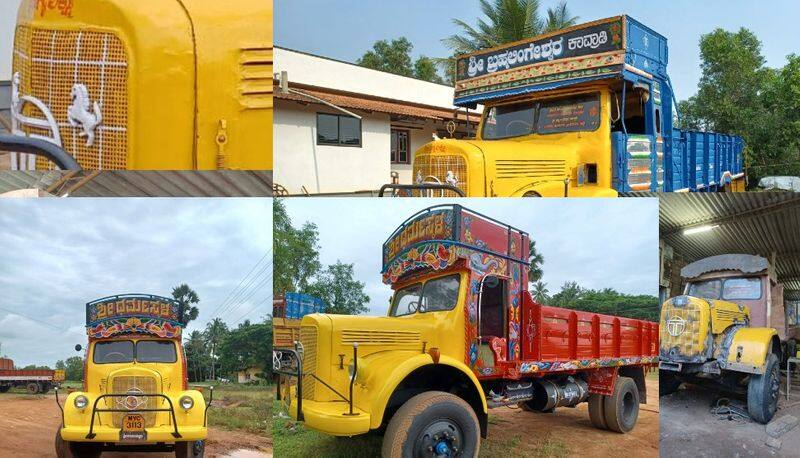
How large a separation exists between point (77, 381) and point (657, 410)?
10.2ft

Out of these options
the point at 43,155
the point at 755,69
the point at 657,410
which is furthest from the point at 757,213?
the point at 755,69

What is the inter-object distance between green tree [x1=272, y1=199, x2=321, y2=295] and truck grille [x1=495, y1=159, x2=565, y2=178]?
2.73 m

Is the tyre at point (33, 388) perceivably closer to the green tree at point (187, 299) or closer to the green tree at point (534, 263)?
the green tree at point (187, 299)

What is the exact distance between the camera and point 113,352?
3.63 metres

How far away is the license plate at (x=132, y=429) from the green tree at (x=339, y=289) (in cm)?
102

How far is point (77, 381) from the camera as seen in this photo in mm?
3436

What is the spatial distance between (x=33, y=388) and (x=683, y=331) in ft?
11.9

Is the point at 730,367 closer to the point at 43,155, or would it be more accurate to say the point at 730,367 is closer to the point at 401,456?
the point at 401,456

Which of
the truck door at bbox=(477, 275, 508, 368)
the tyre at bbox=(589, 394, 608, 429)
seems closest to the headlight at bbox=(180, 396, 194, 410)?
the truck door at bbox=(477, 275, 508, 368)

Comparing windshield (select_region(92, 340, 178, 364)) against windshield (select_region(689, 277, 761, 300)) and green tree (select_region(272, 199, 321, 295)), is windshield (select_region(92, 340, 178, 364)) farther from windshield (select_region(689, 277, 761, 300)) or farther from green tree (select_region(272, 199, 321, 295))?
windshield (select_region(689, 277, 761, 300))

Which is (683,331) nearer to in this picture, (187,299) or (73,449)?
(187,299)

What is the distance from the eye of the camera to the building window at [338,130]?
1123cm

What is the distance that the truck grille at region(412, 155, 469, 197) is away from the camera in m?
5.59

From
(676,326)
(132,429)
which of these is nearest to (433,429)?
(132,429)
